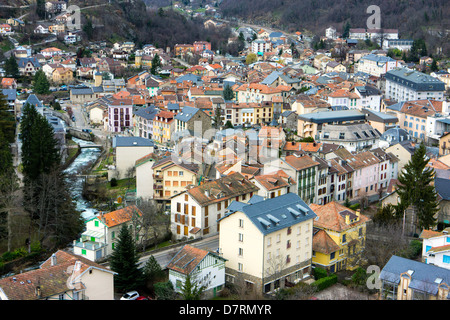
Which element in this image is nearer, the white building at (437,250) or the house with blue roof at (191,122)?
the white building at (437,250)

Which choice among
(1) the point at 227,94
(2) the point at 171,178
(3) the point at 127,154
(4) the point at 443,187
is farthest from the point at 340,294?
(1) the point at 227,94

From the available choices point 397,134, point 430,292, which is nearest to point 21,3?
point 397,134

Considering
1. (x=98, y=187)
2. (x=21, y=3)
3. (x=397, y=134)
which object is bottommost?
(x=98, y=187)

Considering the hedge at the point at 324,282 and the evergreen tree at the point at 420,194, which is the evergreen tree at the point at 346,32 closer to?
the evergreen tree at the point at 420,194

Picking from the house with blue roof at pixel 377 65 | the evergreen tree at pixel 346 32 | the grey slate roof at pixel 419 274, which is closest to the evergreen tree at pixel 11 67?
the house with blue roof at pixel 377 65

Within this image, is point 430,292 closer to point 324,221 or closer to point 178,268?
point 324,221

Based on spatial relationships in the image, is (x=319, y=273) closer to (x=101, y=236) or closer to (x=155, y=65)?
(x=101, y=236)
